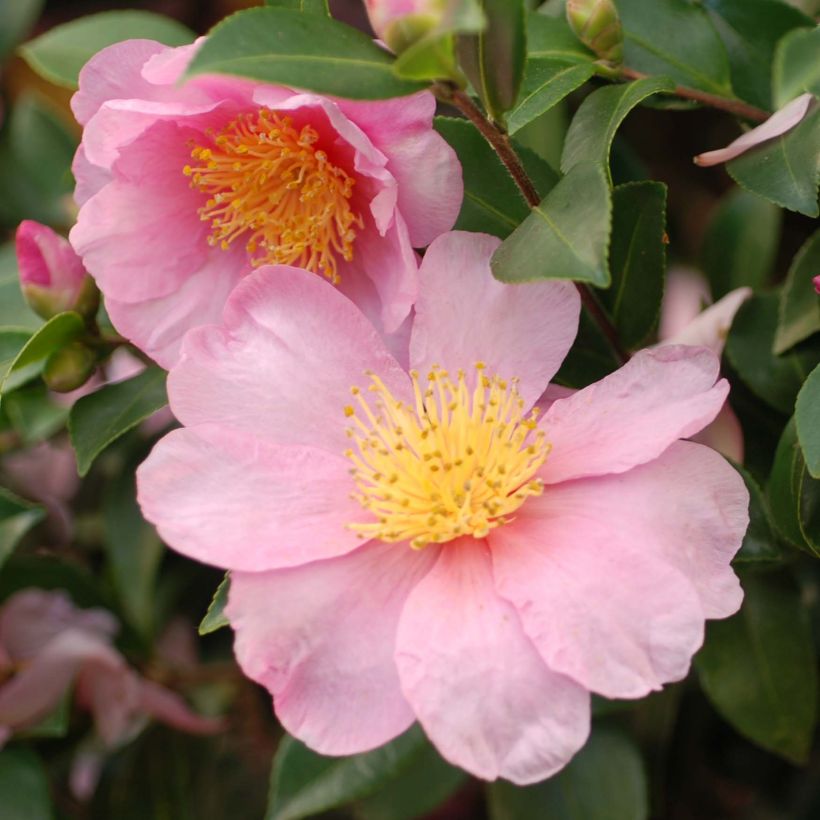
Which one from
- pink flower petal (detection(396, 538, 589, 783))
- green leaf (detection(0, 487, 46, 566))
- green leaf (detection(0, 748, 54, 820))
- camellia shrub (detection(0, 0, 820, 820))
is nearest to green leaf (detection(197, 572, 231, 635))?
camellia shrub (detection(0, 0, 820, 820))

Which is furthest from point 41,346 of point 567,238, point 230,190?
point 567,238

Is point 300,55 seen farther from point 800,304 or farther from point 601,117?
point 800,304

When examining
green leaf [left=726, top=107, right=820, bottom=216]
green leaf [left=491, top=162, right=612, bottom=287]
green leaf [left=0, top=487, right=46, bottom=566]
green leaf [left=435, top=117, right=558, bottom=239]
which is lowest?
green leaf [left=0, top=487, right=46, bottom=566]

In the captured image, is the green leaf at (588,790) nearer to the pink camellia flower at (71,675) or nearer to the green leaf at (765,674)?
the green leaf at (765,674)

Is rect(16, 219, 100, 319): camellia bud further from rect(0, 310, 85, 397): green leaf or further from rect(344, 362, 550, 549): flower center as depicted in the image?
rect(344, 362, 550, 549): flower center

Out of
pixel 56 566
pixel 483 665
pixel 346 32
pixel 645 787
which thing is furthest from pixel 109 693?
pixel 346 32

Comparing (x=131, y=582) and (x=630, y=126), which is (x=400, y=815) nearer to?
(x=131, y=582)
